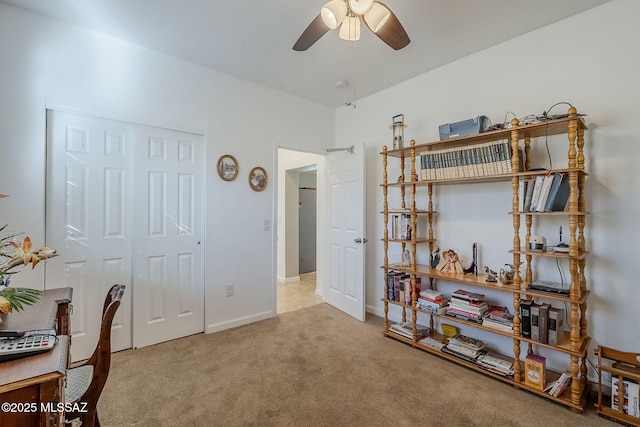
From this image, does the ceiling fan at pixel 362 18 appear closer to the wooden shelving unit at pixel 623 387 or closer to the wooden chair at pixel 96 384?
the wooden chair at pixel 96 384

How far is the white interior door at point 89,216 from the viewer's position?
233 centimetres

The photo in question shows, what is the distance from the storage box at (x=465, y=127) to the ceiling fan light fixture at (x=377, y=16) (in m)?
1.17

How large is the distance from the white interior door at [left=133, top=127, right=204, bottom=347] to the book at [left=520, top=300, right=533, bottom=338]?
283 centimetres

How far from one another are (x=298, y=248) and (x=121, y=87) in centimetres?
365

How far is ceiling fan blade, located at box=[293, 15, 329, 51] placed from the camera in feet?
5.63

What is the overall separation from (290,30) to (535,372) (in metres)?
3.13

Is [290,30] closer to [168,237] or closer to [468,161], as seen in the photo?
[468,161]

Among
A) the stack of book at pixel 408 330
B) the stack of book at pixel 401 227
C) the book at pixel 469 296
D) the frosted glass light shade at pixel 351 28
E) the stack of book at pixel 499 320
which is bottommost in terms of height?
the stack of book at pixel 408 330

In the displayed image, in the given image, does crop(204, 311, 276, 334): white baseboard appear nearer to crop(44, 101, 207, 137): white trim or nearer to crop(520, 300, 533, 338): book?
crop(44, 101, 207, 137): white trim

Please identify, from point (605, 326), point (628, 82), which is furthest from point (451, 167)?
point (605, 326)

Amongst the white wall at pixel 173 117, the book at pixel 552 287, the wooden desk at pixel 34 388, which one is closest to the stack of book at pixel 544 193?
the book at pixel 552 287

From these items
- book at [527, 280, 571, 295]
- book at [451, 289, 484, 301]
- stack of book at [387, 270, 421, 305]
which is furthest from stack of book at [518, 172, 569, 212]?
stack of book at [387, 270, 421, 305]

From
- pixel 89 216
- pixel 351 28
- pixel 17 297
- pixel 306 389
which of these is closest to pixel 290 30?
pixel 351 28

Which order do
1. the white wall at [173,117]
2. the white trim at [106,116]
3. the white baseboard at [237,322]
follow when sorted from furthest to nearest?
A: the white baseboard at [237,322], the white trim at [106,116], the white wall at [173,117]
